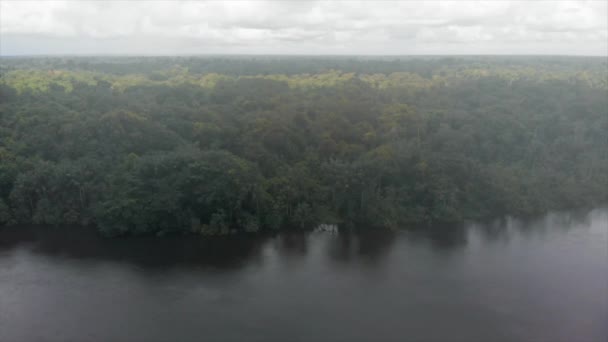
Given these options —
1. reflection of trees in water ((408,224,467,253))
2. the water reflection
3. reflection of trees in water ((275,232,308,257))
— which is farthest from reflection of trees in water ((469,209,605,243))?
reflection of trees in water ((275,232,308,257))

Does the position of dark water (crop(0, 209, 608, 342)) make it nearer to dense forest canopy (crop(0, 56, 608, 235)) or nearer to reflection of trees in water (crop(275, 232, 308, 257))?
reflection of trees in water (crop(275, 232, 308, 257))

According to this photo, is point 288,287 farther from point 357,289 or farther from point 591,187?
point 591,187

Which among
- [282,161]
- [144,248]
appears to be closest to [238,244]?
[144,248]

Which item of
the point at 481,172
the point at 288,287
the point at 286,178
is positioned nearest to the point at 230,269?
the point at 288,287

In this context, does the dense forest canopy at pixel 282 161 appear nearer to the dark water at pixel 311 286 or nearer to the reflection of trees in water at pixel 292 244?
the reflection of trees in water at pixel 292 244

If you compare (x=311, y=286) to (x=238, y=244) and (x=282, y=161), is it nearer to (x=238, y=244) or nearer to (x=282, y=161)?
(x=238, y=244)

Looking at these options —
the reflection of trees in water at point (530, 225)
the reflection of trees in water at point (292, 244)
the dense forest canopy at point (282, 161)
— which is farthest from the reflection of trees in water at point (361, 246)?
the reflection of trees in water at point (530, 225)
